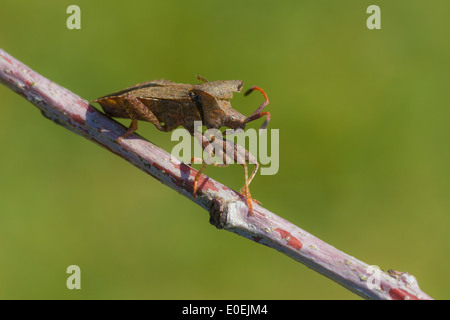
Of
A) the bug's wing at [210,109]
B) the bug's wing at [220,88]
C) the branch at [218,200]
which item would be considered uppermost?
the bug's wing at [220,88]

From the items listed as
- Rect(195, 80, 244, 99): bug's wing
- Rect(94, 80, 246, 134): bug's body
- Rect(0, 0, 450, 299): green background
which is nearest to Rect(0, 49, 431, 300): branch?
Rect(94, 80, 246, 134): bug's body

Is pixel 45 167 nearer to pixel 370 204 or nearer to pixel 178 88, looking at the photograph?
pixel 178 88

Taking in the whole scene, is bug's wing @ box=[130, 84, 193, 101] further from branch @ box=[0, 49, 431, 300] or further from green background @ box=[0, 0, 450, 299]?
green background @ box=[0, 0, 450, 299]

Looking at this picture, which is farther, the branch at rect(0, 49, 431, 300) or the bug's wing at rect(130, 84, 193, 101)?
the bug's wing at rect(130, 84, 193, 101)

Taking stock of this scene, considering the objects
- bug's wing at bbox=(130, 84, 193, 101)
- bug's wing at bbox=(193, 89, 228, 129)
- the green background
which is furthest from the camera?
the green background

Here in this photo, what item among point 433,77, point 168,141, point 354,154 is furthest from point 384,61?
point 168,141

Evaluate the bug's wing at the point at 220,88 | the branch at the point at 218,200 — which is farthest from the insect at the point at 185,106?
the branch at the point at 218,200

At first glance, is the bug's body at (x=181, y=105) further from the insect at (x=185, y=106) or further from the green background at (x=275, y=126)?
the green background at (x=275, y=126)
